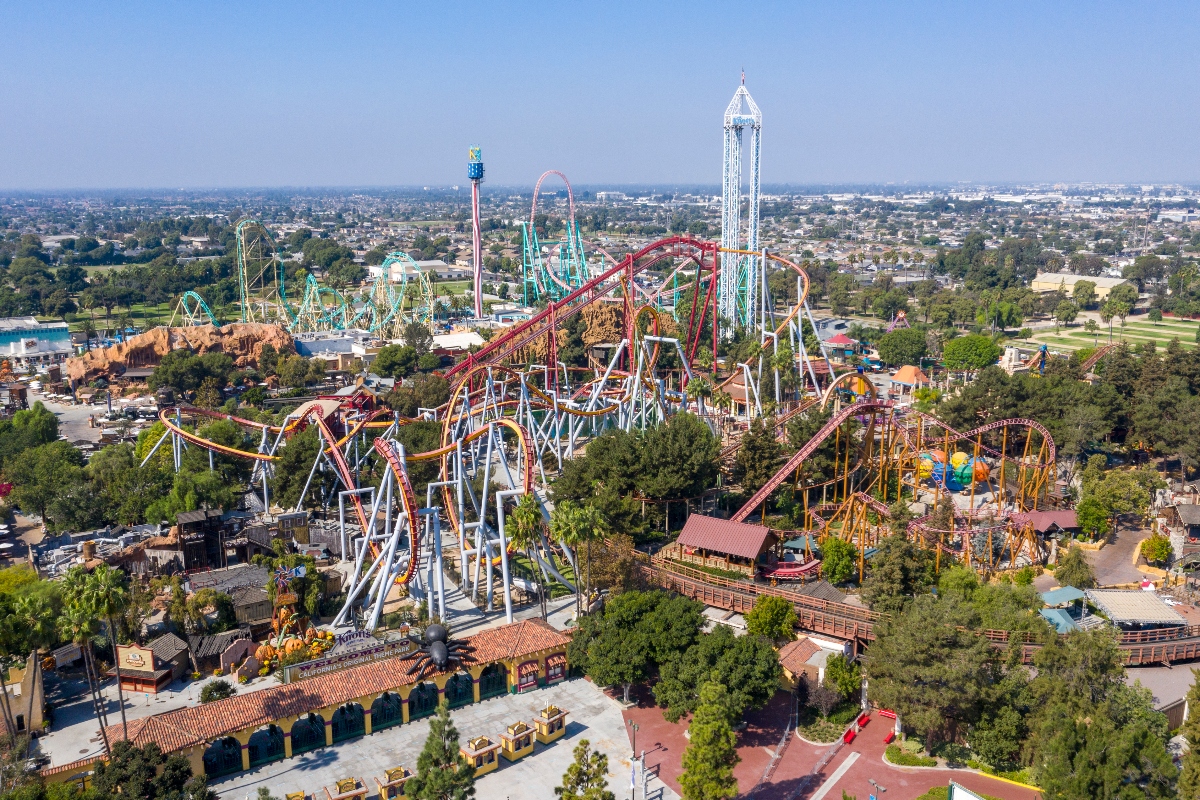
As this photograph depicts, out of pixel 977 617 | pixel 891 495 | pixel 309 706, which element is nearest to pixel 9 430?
pixel 309 706

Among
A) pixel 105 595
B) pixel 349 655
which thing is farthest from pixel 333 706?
pixel 105 595

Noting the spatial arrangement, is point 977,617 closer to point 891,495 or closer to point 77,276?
point 891,495

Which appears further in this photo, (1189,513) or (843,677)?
(1189,513)

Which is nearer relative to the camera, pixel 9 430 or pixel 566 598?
pixel 566 598

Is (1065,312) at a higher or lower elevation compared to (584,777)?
higher

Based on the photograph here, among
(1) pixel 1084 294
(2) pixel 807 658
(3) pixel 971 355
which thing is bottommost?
(2) pixel 807 658

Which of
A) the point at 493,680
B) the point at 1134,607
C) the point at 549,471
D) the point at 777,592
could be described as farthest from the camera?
the point at 549,471

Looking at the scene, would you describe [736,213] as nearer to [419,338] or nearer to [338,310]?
[419,338]

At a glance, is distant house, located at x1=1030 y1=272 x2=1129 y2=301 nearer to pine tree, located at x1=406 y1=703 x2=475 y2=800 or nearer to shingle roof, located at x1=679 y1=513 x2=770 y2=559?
shingle roof, located at x1=679 y1=513 x2=770 y2=559
